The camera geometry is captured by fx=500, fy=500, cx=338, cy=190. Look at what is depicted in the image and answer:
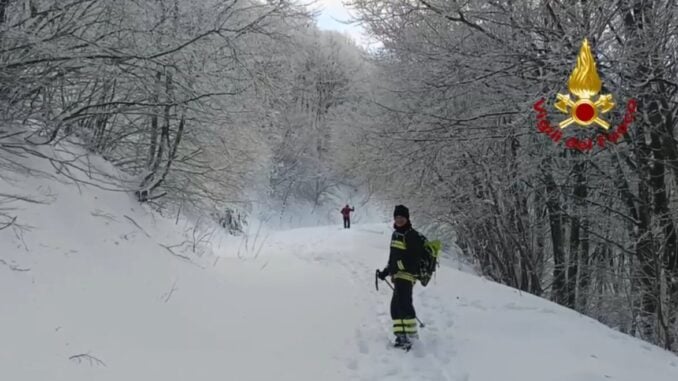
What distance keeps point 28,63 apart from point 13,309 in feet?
7.31

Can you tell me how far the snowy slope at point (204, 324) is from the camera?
12.3 ft

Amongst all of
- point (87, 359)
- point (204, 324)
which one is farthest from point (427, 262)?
point (87, 359)

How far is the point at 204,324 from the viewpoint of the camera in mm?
5215

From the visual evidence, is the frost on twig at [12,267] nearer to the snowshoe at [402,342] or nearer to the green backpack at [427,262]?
the snowshoe at [402,342]

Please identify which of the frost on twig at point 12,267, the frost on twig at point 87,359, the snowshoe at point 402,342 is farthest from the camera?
the snowshoe at point 402,342

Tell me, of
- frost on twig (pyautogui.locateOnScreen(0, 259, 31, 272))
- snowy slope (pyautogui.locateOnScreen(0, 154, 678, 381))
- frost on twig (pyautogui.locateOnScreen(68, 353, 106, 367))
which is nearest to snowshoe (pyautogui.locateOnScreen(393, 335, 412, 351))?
snowy slope (pyautogui.locateOnScreen(0, 154, 678, 381))

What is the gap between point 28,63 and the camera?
14.8 feet

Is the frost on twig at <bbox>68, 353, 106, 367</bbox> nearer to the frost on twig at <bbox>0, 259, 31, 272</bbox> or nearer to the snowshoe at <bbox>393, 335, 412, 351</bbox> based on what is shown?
the frost on twig at <bbox>0, 259, 31, 272</bbox>

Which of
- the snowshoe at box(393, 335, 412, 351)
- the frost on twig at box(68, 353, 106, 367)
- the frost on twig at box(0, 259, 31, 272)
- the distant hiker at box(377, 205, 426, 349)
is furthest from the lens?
the distant hiker at box(377, 205, 426, 349)

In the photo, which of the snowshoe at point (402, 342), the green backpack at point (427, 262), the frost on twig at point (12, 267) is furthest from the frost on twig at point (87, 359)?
the green backpack at point (427, 262)

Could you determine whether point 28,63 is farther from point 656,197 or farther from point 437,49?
point 656,197

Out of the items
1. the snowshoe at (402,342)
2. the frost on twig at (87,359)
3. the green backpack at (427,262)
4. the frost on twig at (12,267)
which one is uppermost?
the frost on twig at (12,267)

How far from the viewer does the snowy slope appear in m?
3.75

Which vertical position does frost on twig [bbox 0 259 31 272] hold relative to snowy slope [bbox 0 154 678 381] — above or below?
above
